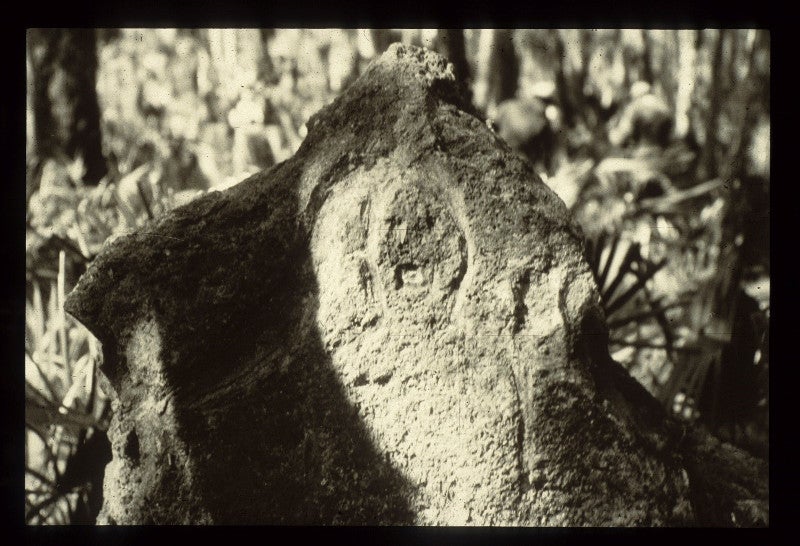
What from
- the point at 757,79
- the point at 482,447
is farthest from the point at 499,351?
the point at 757,79

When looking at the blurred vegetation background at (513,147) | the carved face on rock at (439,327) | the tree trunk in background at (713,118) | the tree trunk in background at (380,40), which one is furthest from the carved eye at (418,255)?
the tree trunk in background at (713,118)

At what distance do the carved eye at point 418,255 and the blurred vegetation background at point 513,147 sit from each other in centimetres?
65

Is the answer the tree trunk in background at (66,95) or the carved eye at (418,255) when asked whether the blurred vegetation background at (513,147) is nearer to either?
the tree trunk in background at (66,95)

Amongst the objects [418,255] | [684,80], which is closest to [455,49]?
[684,80]

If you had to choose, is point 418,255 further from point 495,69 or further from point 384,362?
point 495,69

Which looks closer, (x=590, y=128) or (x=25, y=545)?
(x=25, y=545)

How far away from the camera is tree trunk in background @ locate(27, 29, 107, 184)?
7.43 feet

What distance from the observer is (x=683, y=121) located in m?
2.72

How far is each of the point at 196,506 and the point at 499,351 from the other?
62cm

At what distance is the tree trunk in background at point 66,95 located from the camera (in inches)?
89.1

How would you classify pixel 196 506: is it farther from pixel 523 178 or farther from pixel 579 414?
pixel 523 178

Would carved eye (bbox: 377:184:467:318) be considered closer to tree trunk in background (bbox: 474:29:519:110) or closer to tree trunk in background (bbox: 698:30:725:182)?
tree trunk in background (bbox: 474:29:519:110)

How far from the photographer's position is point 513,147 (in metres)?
2.49

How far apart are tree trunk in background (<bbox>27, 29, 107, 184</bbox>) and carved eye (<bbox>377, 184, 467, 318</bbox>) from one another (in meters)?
1.29
